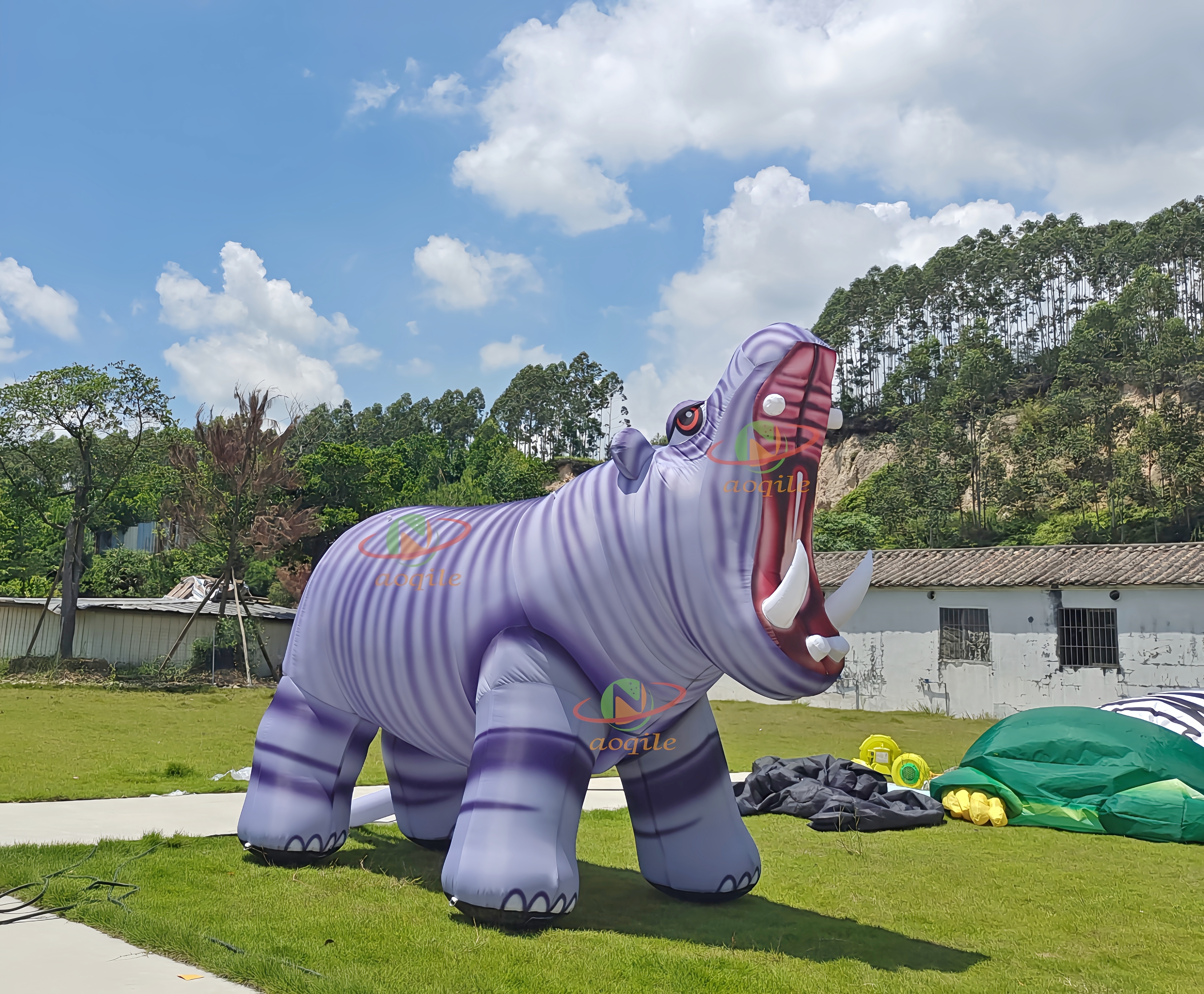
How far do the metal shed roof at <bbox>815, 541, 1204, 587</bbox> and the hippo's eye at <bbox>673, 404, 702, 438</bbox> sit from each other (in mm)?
14107

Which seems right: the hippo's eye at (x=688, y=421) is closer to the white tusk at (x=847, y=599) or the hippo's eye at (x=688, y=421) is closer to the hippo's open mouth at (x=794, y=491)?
the hippo's open mouth at (x=794, y=491)

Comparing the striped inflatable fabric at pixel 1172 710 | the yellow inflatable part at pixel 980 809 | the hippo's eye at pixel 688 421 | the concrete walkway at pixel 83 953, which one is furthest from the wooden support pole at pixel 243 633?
the hippo's eye at pixel 688 421

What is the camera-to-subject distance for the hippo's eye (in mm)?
4289

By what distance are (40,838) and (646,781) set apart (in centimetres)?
402

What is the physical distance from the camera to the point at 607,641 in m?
4.28

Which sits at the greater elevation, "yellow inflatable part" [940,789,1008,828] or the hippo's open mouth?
the hippo's open mouth

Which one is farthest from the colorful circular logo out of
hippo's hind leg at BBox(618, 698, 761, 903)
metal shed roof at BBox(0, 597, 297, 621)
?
metal shed roof at BBox(0, 597, 297, 621)

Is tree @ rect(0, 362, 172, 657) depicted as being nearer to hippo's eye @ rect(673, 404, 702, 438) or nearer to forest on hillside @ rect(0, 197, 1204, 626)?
forest on hillside @ rect(0, 197, 1204, 626)

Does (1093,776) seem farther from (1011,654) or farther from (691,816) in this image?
(1011,654)

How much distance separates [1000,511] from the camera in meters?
43.3

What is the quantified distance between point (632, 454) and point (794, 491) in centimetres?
78

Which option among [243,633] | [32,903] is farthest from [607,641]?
[243,633]

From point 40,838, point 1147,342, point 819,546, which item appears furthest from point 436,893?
point 1147,342

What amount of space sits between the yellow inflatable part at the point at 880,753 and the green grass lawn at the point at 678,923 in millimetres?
3363
